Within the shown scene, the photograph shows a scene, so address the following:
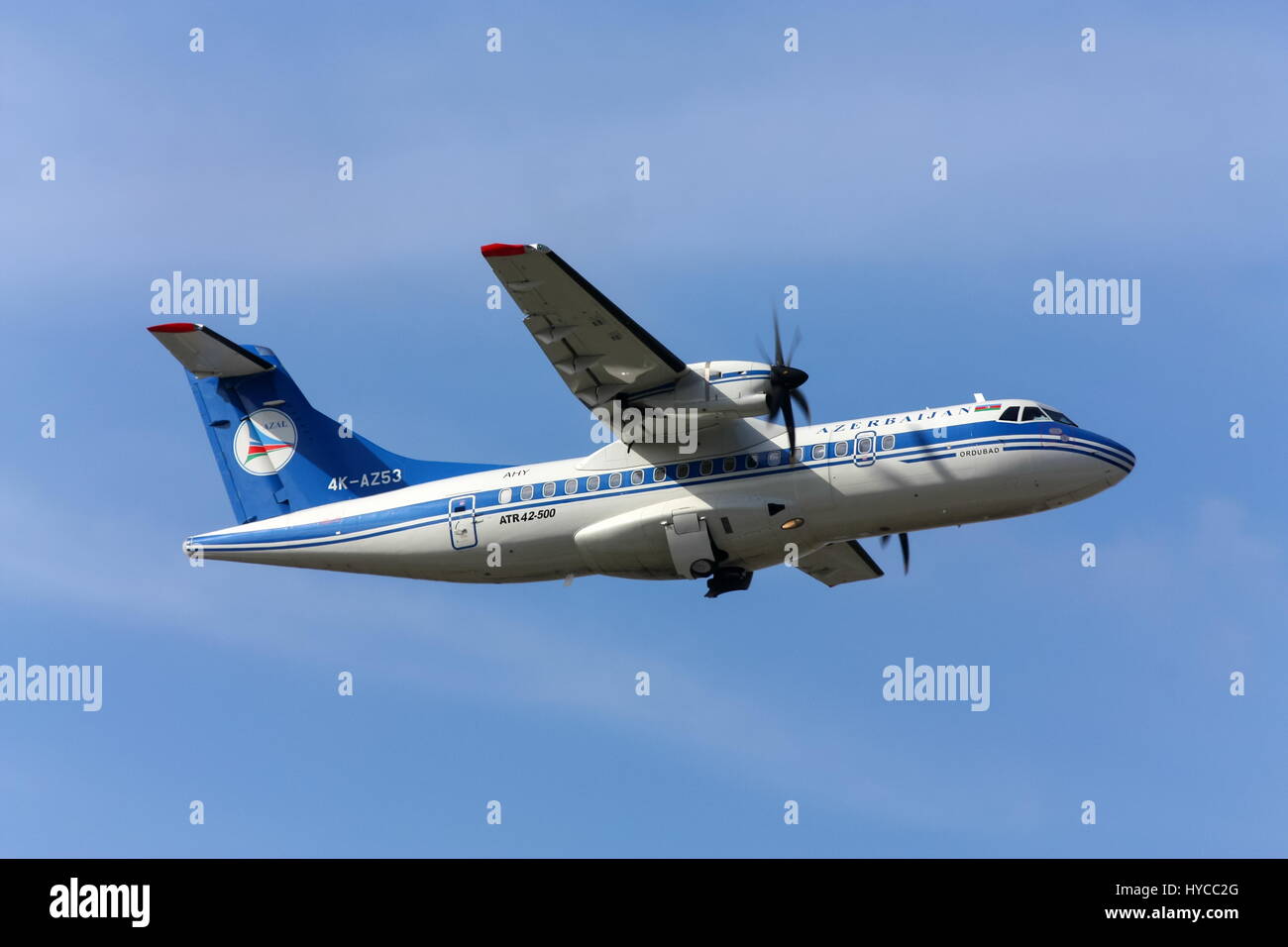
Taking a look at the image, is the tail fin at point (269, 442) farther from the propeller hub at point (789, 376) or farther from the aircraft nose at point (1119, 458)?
the aircraft nose at point (1119, 458)

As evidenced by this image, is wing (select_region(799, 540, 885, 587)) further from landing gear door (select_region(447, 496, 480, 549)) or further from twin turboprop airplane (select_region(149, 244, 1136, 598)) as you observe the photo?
landing gear door (select_region(447, 496, 480, 549))

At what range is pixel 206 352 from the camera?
92.9ft

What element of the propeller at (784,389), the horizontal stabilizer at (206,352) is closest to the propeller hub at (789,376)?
the propeller at (784,389)

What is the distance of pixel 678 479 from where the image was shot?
83.0 ft

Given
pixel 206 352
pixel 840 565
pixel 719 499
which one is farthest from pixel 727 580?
→ pixel 206 352

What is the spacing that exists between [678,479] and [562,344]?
10.1ft

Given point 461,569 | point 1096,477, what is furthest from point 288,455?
point 1096,477

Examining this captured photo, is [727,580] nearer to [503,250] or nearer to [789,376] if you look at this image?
[789,376]

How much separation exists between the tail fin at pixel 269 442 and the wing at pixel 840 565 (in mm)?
6800

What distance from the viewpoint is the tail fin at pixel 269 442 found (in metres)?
27.8

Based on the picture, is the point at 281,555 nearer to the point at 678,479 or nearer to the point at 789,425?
the point at 678,479

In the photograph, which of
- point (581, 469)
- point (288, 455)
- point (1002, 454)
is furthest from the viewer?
point (288, 455)

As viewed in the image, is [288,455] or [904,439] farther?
[288,455]

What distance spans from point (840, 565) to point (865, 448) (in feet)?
16.2
